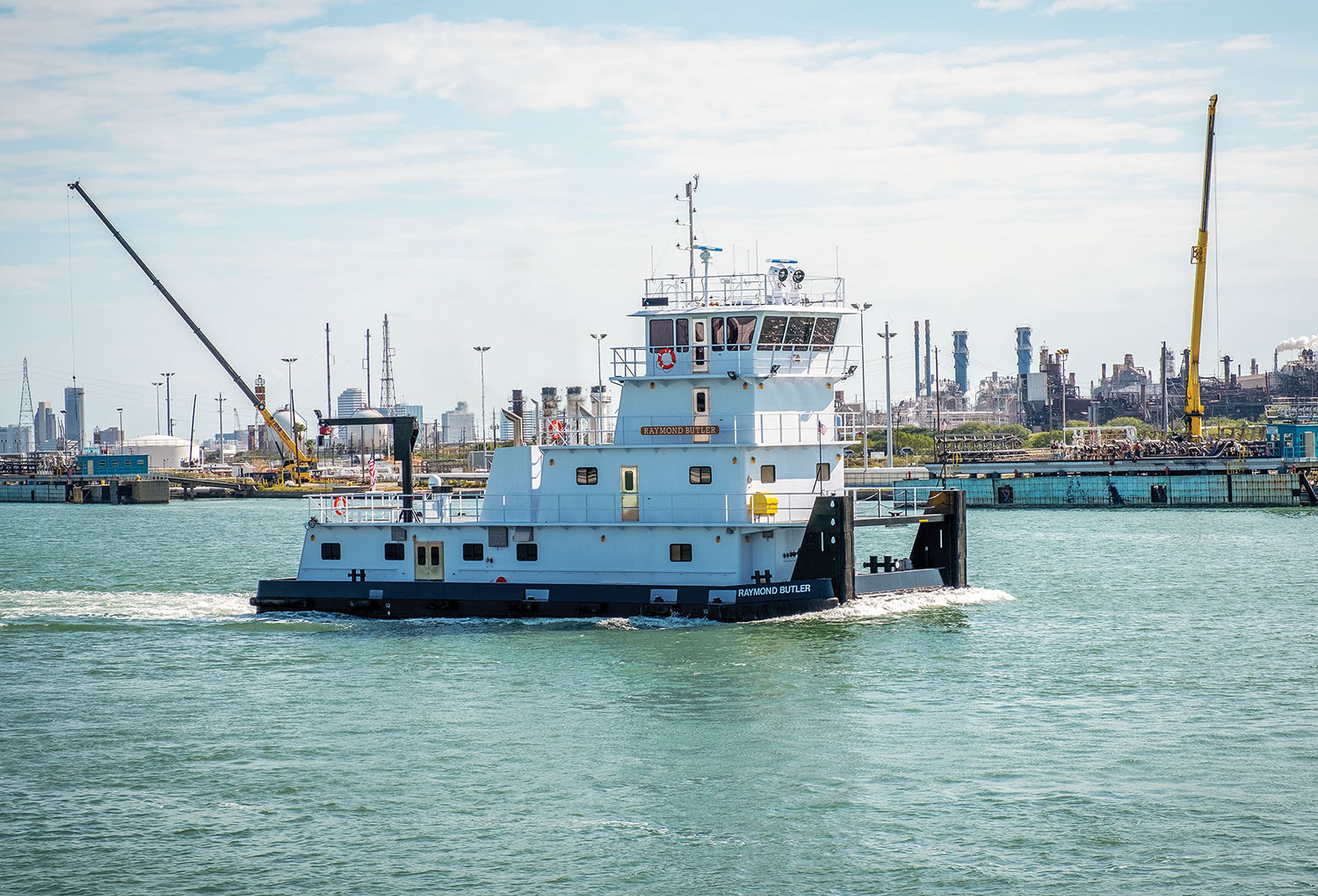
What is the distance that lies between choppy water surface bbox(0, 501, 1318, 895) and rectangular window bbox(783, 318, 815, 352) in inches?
260

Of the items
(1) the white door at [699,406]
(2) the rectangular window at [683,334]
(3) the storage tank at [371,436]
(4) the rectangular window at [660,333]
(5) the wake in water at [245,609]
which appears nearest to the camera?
(5) the wake in water at [245,609]

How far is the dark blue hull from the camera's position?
29938mm

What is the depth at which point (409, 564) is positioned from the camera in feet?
109

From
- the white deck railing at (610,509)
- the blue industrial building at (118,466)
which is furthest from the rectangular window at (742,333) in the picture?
the blue industrial building at (118,466)

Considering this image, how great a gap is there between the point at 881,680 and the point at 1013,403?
178247 mm

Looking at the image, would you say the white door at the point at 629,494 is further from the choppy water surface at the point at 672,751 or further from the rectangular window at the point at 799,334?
the rectangular window at the point at 799,334

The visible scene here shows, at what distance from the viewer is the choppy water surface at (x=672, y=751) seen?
1642 centimetres

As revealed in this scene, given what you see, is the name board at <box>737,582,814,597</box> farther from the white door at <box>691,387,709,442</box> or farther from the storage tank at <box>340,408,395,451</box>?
the storage tank at <box>340,408,395,451</box>

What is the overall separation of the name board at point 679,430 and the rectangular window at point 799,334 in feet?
9.46

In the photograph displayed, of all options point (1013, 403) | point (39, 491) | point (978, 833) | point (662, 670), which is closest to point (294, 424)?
point (39, 491)

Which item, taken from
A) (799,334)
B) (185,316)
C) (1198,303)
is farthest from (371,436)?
(799,334)

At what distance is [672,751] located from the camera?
68.1 ft

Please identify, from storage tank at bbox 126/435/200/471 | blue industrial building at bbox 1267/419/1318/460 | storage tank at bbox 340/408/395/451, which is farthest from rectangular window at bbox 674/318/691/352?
storage tank at bbox 126/435/200/471

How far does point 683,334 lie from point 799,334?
2.93 m
